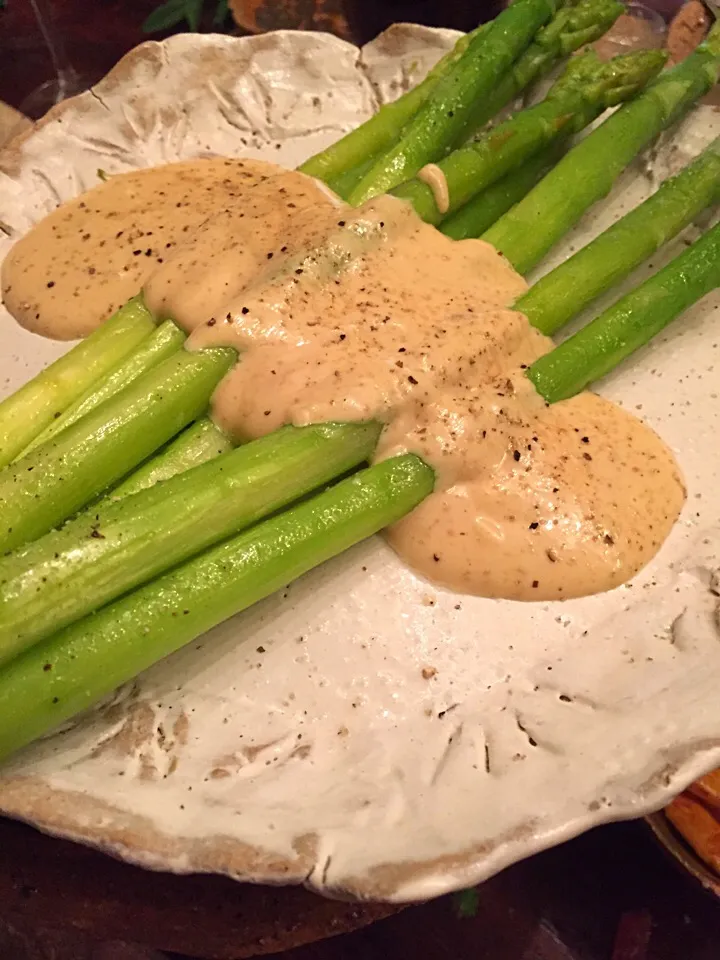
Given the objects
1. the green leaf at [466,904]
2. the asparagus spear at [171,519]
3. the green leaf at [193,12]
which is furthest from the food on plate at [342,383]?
the green leaf at [193,12]

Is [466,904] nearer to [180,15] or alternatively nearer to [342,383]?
[342,383]

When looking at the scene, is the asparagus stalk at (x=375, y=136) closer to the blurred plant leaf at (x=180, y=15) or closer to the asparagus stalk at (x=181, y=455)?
the asparagus stalk at (x=181, y=455)

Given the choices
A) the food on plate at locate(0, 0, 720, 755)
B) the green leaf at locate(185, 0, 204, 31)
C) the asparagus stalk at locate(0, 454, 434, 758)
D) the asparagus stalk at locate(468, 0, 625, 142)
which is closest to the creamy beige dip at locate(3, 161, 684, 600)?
the food on plate at locate(0, 0, 720, 755)

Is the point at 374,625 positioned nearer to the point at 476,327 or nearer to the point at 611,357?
the point at 476,327

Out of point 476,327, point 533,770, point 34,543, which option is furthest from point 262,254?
point 533,770

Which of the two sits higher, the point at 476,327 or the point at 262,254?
the point at 262,254

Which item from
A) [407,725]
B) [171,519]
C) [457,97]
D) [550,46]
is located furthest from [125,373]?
[550,46]
